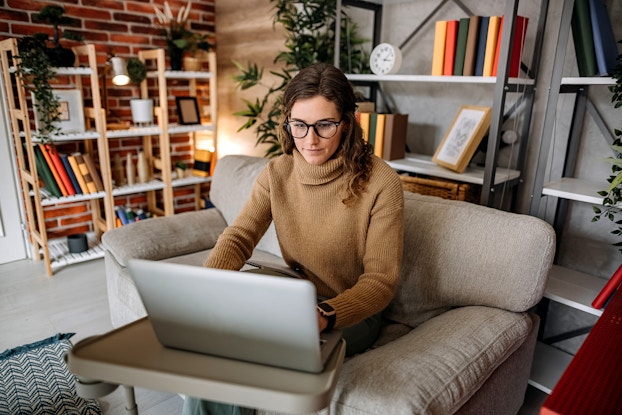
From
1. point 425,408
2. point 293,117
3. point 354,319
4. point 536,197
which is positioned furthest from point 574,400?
point 536,197

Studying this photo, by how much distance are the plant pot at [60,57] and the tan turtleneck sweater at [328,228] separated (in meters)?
1.82

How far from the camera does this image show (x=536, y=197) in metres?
1.66

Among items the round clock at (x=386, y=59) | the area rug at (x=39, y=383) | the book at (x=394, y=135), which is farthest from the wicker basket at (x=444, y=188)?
the area rug at (x=39, y=383)

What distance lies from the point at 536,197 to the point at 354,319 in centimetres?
98

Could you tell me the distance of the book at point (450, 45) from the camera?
1948 millimetres

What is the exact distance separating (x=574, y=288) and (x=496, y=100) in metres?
0.77

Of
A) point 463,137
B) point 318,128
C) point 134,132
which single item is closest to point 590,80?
point 463,137

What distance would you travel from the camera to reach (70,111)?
2.79m

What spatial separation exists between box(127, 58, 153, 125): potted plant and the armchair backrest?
211 cm

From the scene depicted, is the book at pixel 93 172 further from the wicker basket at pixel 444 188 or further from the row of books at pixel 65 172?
the wicker basket at pixel 444 188

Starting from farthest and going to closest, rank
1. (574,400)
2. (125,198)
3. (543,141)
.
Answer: (125,198), (543,141), (574,400)

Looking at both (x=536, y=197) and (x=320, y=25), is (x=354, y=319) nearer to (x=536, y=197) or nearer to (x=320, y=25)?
(x=536, y=197)

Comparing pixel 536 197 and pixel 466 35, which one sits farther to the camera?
pixel 466 35

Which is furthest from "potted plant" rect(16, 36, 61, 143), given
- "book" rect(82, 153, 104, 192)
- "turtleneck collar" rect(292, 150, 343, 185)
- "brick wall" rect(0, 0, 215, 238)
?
"turtleneck collar" rect(292, 150, 343, 185)
